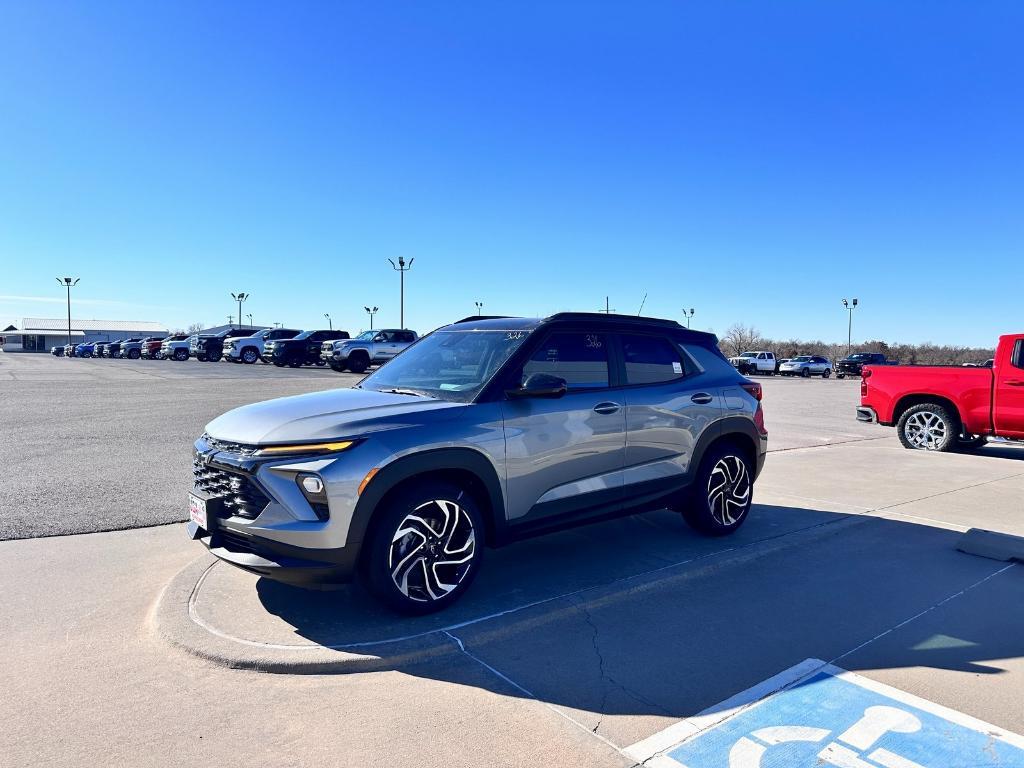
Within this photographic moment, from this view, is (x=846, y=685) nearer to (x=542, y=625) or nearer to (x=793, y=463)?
(x=542, y=625)

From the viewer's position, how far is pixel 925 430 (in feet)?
37.8

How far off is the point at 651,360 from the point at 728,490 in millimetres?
1369

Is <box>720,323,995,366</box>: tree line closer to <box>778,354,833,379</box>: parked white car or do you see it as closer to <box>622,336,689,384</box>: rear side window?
<box>778,354,833,379</box>: parked white car

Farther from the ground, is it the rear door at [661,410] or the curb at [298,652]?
the rear door at [661,410]

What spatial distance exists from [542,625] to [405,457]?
1.24m

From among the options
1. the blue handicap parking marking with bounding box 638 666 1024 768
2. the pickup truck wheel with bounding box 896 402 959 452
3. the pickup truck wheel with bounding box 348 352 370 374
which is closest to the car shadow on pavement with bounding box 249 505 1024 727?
the blue handicap parking marking with bounding box 638 666 1024 768

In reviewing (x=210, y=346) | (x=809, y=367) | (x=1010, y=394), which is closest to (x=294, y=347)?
(x=210, y=346)

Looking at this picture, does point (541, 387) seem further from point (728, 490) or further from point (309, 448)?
point (728, 490)

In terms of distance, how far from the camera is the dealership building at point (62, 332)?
119812 mm

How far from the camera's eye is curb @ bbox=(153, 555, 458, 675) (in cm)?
344

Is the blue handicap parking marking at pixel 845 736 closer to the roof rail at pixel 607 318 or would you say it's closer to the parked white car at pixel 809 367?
the roof rail at pixel 607 318

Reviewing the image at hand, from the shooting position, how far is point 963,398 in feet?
35.8

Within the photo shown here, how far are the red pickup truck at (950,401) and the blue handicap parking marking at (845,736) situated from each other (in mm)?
9052

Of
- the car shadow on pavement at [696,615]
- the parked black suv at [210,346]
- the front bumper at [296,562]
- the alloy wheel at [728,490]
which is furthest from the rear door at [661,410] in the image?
the parked black suv at [210,346]
